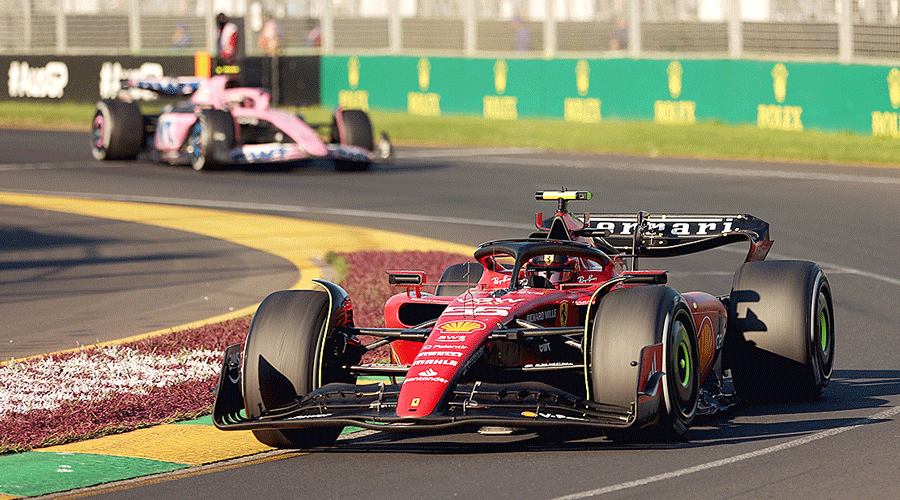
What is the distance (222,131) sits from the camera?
71.9 ft

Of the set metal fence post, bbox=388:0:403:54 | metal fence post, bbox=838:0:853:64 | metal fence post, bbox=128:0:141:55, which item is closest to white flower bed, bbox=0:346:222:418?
metal fence post, bbox=838:0:853:64

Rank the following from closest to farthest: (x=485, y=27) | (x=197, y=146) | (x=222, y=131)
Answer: (x=222, y=131), (x=197, y=146), (x=485, y=27)

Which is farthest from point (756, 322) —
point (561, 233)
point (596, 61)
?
point (596, 61)

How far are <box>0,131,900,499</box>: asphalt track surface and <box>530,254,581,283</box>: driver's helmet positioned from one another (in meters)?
1.05

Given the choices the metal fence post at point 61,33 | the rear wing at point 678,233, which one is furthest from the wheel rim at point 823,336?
the metal fence post at point 61,33

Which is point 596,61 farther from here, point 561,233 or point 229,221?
point 561,233

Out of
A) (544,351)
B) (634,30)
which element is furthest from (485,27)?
(544,351)

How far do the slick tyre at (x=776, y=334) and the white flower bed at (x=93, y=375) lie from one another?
3276mm

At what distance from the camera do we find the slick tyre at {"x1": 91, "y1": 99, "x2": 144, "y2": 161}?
77.6ft

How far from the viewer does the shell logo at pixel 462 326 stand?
23.5 ft

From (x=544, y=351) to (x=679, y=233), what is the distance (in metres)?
2.25

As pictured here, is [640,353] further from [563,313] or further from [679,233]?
[679,233]

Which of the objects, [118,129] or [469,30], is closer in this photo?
[118,129]

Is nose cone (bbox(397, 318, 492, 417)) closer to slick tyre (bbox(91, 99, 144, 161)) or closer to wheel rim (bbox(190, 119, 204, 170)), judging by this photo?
wheel rim (bbox(190, 119, 204, 170))
